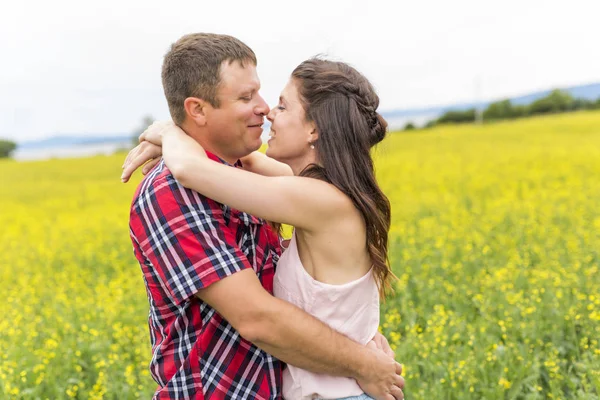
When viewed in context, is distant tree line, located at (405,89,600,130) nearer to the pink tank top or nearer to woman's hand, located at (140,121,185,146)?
woman's hand, located at (140,121,185,146)

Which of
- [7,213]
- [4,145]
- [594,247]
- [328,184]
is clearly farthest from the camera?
[4,145]

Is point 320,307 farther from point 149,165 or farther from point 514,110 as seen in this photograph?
point 514,110

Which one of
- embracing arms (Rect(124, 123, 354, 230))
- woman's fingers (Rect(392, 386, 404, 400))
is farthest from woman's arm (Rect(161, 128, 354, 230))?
woman's fingers (Rect(392, 386, 404, 400))

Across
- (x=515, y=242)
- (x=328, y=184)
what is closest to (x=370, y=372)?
(x=328, y=184)

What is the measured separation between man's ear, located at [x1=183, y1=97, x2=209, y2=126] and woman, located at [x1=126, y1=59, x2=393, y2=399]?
0.23 feet

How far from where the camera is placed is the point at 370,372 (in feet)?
6.81

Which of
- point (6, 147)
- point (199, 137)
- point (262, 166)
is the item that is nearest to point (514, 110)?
point (6, 147)

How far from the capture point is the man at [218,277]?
6.20 feet

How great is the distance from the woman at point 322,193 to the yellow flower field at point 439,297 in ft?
1.59

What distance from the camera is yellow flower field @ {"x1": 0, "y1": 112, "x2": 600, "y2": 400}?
3.75 metres

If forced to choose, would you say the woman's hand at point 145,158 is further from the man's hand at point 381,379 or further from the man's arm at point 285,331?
the man's hand at point 381,379

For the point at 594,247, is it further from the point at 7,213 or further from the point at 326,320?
the point at 7,213

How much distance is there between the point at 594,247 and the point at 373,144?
426cm

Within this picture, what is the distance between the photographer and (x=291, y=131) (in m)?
2.15
